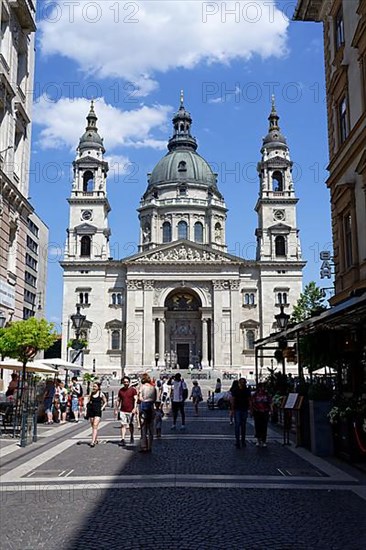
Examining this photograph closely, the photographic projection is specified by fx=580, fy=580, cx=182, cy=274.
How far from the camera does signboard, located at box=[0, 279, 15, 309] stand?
765 inches

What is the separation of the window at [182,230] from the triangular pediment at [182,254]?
749 centimetres

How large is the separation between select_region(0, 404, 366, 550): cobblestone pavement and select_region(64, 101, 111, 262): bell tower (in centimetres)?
5805

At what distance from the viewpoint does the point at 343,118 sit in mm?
20344

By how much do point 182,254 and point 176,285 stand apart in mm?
3816

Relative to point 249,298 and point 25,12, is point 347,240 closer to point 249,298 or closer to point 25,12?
point 25,12

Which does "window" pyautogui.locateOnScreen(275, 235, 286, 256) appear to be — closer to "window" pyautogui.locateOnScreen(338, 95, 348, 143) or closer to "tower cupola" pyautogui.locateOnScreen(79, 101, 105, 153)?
"tower cupola" pyautogui.locateOnScreen(79, 101, 105, 153)

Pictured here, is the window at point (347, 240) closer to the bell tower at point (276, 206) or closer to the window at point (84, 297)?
the bell tower at point (276, 206)

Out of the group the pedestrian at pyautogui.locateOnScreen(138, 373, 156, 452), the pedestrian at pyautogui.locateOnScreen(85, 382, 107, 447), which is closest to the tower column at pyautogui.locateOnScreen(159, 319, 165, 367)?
the pedestrian at pyautogui.locateOnScreen(85, 382, 107, 447)

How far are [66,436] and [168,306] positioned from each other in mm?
54949

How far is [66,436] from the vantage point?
16.6 metres

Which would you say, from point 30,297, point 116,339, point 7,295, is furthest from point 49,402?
point 30,297

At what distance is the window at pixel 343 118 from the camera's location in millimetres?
19891

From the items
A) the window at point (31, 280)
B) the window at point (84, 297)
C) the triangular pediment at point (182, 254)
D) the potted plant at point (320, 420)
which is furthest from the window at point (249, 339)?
the potted plant at point (320, 420)

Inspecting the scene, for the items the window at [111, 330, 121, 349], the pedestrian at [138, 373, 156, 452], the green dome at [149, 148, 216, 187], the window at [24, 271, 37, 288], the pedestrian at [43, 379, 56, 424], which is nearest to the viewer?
the pedestrian at [138, 373, 156, 452]
